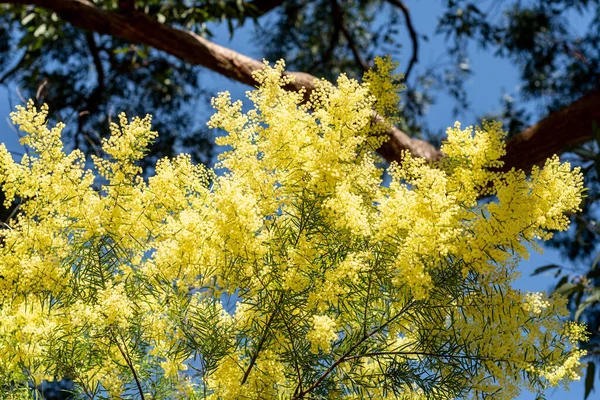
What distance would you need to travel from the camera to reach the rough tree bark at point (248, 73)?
10.3 ft

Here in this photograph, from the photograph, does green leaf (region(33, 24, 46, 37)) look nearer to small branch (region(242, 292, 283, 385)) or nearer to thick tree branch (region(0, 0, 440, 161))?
thick tree branch (region(0, 0, 440, 161))

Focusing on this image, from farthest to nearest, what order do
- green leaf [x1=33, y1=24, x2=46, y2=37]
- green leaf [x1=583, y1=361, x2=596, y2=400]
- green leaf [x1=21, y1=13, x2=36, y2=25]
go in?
green leaf [x1=21, y1=13, x2=36, y2=25] < green leaf [x1=33, y1=24, x2=46, y2=37] < green leaf [x1=583, y1=361, x2=596, y2=400]

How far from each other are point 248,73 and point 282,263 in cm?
195

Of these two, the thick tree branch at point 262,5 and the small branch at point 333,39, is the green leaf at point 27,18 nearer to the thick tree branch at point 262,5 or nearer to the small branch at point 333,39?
the thick tree branch at point 262,5

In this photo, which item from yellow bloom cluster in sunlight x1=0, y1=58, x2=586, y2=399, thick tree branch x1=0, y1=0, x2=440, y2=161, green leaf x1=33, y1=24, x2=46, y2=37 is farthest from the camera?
green leaf x1=33, y1=24, x2=46, y2=37

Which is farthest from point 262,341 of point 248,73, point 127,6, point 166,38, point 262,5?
point 262,5

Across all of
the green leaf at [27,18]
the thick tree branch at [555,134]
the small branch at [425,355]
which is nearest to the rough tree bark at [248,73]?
the thick tree branch at [555,134]

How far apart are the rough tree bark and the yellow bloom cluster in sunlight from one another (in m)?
1.54

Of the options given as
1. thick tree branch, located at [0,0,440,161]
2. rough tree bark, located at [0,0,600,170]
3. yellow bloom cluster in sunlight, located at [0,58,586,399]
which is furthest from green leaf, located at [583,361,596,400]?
yellow bloom cluster in sunlight, located at [0,58,586,399]

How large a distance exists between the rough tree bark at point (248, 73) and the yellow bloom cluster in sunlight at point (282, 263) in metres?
1.54

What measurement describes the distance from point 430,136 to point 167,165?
3913 mm

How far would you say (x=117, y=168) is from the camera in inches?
56.9

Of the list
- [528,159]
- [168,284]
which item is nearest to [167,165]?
[168,284]

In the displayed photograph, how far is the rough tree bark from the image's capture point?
3.13 metres
